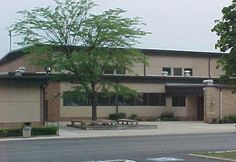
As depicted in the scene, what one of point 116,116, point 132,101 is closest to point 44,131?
point 116,116

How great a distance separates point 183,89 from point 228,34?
39019 millimetres

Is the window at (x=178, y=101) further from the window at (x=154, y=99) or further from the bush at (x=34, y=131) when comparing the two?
the bush at (x=34, y=131)

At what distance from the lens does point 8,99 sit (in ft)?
138

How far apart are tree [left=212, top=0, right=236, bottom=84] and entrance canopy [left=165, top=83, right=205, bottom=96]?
122ft

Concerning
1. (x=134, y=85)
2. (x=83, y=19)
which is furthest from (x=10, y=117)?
(x=134, y=85)

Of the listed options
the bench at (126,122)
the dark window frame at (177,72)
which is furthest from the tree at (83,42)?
the dark window frame at (177,72)

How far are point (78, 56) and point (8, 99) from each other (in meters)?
6.16

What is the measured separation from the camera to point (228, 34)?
1817 cm

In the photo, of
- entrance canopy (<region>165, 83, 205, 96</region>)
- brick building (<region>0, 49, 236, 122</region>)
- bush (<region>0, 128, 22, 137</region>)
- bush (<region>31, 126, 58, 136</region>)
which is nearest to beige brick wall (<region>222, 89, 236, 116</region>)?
brick building (<region>0, 49, 236, 122</region>)

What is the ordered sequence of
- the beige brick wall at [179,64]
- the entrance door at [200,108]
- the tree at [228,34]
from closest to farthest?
1. the tree at [228,34]
2. the entrance door at [200,108]
3. the beige brick wall at [179,64]

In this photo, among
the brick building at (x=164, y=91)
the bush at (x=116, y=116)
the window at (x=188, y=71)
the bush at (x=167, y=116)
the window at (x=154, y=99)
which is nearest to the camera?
the brick building at (x=164, y=91)

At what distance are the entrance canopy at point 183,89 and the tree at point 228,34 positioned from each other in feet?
122

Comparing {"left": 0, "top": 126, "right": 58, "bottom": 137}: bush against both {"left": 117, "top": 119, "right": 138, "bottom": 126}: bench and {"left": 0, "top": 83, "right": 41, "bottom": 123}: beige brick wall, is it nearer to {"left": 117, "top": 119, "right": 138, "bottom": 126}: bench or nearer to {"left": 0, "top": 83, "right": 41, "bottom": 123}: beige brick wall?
{"left": 0, "top": 83, "right": 41, "bottom": 123}: beige brick wall

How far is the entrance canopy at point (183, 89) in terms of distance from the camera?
184ft
